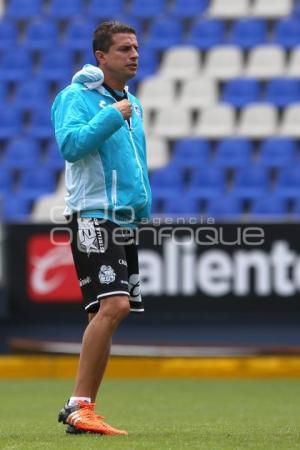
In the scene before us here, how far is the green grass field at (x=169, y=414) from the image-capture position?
538cm

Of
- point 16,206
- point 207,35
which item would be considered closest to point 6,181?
point 16,206

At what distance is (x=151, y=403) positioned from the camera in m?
8.75

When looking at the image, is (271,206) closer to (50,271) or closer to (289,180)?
(289,180)

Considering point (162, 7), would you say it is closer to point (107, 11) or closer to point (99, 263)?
point (107, 11)

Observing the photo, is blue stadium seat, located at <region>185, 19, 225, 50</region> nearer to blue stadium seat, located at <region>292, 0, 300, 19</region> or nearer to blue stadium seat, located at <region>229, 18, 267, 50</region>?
blue stadium seat, located at <region>229, 18, 267, 50</region>

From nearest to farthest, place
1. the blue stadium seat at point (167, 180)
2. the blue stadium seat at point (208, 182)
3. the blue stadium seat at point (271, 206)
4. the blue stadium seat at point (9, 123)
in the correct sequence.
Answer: the blue stadium seat at point (271, 206)
the blue stadium seat at point (208, 182)
the blue stadium seat at point (167, 180)
the blue stadium seat at point (9, 123)

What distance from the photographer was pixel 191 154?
52.0 feet

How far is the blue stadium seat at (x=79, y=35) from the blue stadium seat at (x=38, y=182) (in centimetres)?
263

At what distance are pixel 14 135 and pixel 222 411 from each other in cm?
955

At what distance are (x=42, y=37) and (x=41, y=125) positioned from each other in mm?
1884

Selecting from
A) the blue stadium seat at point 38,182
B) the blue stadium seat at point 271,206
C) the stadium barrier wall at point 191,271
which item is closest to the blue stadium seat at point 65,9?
the blue stadium seat at point 38,182

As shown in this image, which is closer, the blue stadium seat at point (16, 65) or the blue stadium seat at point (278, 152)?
the blue stadium seat at point (278, 152)

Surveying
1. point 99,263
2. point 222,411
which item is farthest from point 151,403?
point 99,263

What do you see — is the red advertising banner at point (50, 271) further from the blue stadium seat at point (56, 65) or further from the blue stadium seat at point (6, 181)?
the blue stadium seat at point (56, 65)
